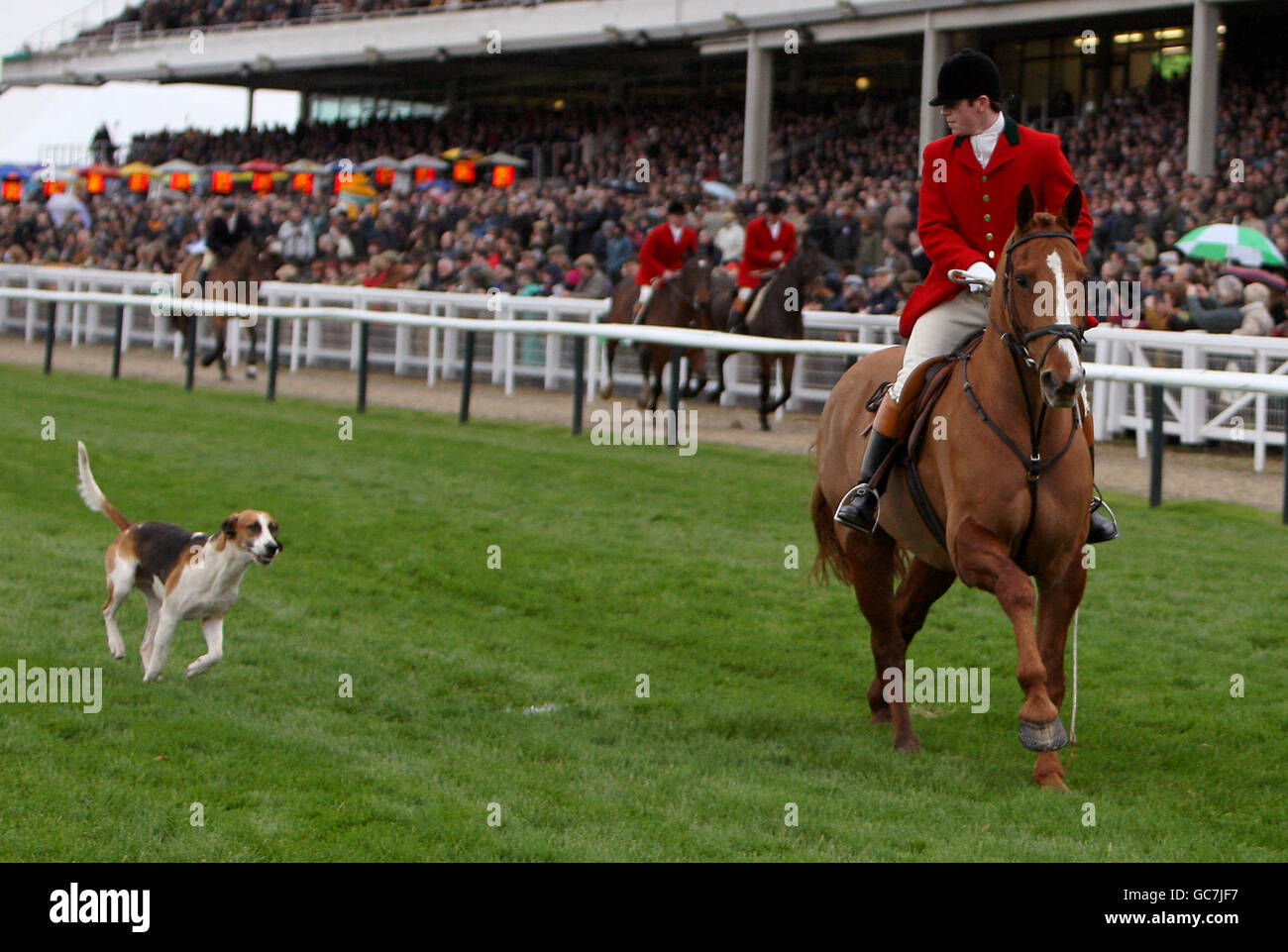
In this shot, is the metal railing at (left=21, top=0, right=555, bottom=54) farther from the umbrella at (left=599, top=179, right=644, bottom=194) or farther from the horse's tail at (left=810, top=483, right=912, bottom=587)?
the horse's tail at (left=810, top=483, right=912, bottom=587)

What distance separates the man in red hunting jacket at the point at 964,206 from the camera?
18.8ft

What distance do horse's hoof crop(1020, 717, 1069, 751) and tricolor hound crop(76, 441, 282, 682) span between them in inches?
111

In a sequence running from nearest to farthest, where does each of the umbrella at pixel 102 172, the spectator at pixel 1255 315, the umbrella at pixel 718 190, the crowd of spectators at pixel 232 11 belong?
1. the spectator at pixel 1255 315
2. the umbrella at pixel 718 190
3. the umbrella at pixel 102 172
4. the crowd of spectators at pixel 232 11

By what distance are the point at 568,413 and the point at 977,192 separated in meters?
9.78

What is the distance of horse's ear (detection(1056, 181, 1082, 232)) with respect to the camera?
17.0 feet

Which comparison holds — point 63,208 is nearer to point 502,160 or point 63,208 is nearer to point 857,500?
point 502,160

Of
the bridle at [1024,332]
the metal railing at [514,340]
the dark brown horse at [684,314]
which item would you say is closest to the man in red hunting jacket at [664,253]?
the dark brown horse at [684,314]

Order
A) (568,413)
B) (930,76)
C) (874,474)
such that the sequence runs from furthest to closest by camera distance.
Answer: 1. (930,76)
2. (568,413)
3. (874,474)

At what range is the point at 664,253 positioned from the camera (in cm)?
1590

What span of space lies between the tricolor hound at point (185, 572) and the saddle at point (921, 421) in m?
2.34

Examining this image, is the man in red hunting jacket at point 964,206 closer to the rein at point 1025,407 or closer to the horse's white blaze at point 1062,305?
the rein at point 1025,407

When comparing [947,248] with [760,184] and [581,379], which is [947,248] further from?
[760,184]

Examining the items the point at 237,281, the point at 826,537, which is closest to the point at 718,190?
the point at 237,281

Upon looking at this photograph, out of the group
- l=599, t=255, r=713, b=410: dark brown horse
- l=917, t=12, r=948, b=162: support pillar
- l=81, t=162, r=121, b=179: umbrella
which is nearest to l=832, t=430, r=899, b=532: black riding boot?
l=599, t=255, r=713, b=410: dark brown horse
